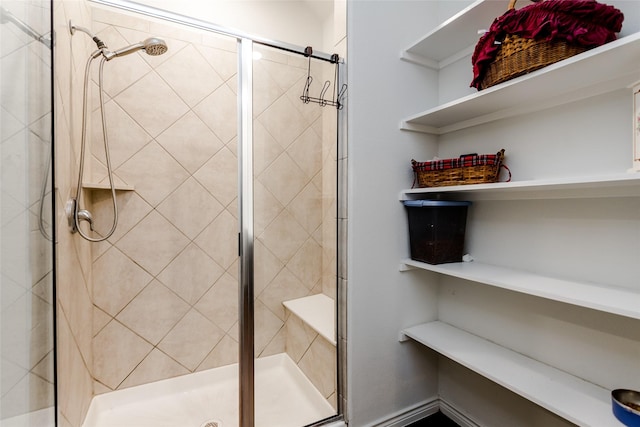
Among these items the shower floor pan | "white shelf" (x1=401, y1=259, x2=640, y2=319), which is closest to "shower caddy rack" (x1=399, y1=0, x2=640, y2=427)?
"white shelf" (x1=401, y1=259, x2=640, y2=319)

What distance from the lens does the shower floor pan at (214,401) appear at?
1.31 metres

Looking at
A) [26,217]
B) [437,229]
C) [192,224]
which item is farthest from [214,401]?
[437,229]

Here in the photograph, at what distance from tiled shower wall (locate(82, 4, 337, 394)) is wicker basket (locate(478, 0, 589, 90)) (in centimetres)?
68

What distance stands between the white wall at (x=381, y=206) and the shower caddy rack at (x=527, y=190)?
0.25 ft

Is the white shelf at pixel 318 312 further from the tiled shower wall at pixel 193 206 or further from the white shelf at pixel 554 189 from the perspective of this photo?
the white shelf at pixel 554 189

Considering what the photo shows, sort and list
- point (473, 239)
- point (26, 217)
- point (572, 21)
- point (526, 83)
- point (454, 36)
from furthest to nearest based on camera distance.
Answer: point (473, 239) → point (454, 36) → point (526, 83) → point (572, 21) → point (26, 217)

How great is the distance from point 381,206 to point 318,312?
0.62 m

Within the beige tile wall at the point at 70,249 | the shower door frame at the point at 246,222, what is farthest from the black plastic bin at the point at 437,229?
the beige tile wall at the point at 70,249

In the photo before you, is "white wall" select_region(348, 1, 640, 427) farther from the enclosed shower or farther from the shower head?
the shower head

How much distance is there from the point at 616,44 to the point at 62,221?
1.84 meters

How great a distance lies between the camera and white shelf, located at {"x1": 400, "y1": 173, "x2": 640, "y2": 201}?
2.66ft

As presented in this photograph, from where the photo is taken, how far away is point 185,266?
70.3 inches

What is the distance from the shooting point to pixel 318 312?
1459mm

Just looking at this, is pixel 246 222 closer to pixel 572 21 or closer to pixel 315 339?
pixel 315 339
